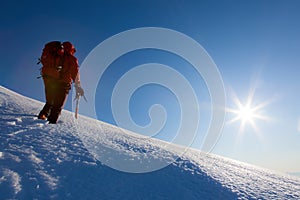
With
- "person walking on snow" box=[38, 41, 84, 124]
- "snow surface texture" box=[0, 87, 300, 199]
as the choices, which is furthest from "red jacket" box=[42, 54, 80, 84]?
"snow surface texture" box=[0, 87, 300, 199]

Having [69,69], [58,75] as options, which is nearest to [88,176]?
[58,75]

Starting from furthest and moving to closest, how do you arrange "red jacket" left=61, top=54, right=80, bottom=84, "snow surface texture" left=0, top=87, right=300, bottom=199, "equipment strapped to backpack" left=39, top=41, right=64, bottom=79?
"red jacket" left=61, top=54, right=80, bottom=84, "equipment strapped to backpack" left=39, top=41, right=64, bottom=79, "snow surface texture" left=0, top=87, right=300, bottom=199

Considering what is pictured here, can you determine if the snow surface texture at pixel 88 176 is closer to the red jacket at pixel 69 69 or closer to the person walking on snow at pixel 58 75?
the person walking on snow at pixel 58 75

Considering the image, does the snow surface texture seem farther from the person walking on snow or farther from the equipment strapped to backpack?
the equipment strapped to backpack

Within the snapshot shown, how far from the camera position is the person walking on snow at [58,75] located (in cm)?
639

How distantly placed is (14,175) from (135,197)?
1.43m

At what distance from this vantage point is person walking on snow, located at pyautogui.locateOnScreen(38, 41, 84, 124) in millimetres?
6391

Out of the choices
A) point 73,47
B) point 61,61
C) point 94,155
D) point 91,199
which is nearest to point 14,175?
point 91,199

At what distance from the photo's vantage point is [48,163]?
3.63 m

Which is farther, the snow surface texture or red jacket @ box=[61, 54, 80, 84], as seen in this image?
red jacket @ box=[61, 54, 80, 84]

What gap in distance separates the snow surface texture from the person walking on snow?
4.14ft

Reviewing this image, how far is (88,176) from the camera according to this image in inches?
141

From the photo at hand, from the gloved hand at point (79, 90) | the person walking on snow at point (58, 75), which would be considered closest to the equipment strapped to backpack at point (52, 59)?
the person walking on snow at point (58, 75)

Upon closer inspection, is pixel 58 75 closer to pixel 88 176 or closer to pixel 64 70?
pixel 64 70
